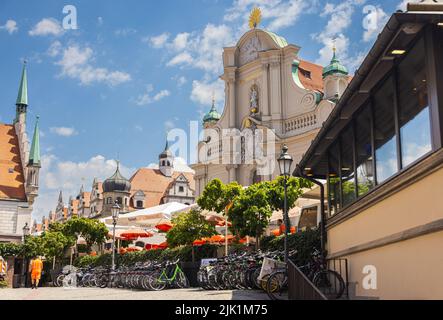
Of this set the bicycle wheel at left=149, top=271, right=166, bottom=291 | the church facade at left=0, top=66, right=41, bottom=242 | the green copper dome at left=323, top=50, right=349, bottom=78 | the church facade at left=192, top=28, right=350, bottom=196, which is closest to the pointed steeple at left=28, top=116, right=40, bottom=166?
the church facade at left=0, top=66, right=41, bottom=242

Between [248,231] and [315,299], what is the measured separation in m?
16.1

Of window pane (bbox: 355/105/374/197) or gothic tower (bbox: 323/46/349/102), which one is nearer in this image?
window pane (bbox: 355/105/374/197)

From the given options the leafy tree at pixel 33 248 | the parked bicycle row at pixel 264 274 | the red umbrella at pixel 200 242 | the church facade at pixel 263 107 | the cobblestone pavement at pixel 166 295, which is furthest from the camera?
the church facade at pixel 263 107

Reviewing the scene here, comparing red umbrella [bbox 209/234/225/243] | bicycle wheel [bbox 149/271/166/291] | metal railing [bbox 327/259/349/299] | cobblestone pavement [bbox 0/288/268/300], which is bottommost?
cobblestone pavement [bbox 0/288/268/300]

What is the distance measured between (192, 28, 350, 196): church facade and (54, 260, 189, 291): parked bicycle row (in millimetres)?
20836

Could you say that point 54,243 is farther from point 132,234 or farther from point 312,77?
point 312,77

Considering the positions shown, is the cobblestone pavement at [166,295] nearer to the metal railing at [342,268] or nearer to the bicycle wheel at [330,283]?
the bicycle wheel at [330,283]

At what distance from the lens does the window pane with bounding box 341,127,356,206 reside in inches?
458

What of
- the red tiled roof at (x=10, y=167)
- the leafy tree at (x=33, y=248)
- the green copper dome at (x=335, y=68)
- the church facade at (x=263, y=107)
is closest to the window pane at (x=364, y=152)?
the leafy tree at (x=33, y=248)

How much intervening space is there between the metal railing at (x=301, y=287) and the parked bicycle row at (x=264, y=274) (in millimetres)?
2033

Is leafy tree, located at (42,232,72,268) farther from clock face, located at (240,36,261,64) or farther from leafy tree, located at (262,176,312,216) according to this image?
clock face, located at (240,36,261,64)

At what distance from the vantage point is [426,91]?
7125 millimetres

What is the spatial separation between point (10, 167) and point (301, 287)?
56131 mm

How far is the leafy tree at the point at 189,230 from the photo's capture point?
24.9 metres
